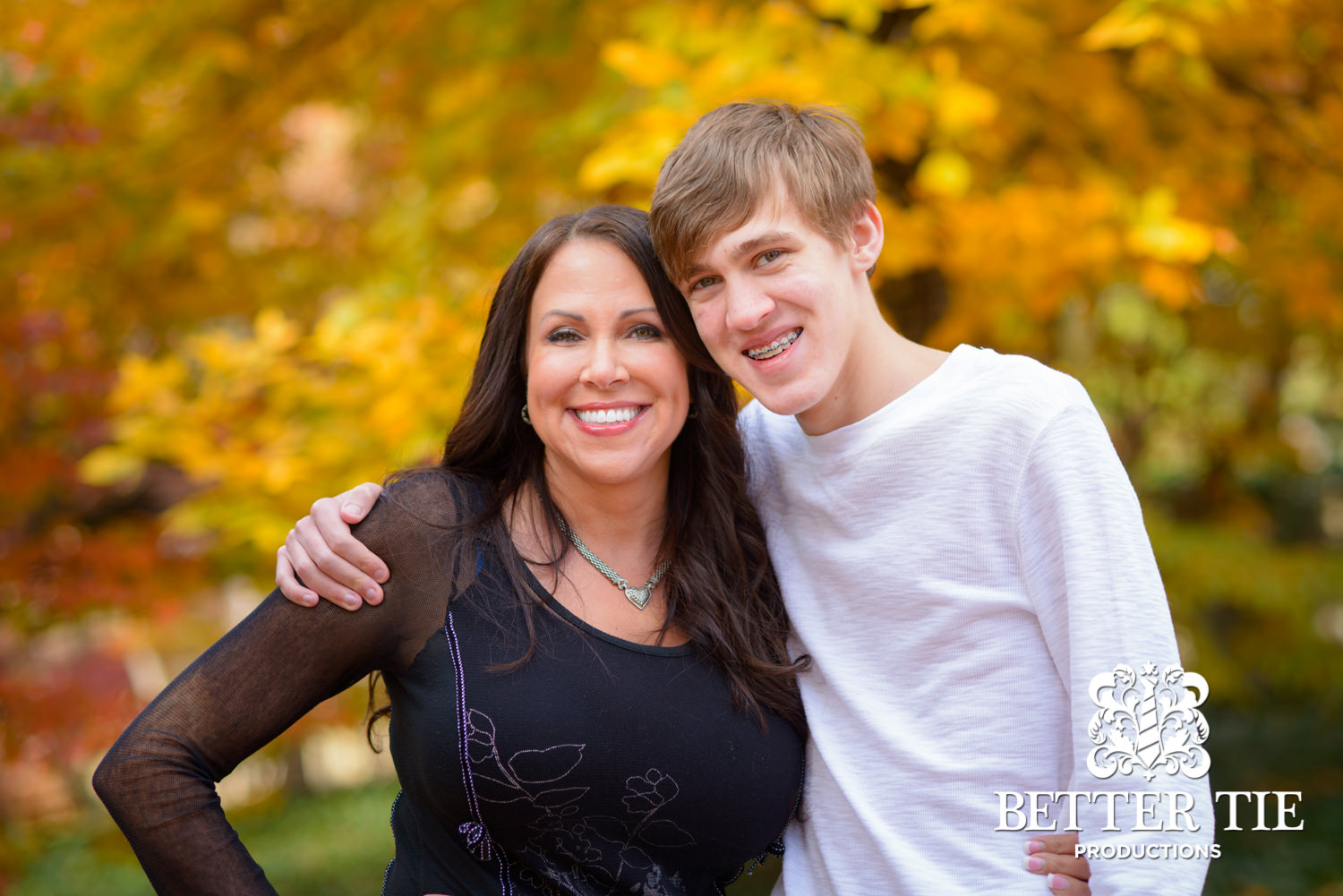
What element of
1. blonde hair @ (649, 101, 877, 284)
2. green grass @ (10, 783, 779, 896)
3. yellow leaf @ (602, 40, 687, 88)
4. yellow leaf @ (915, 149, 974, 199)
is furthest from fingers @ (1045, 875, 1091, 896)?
green grass @ (10, 783, 779, 896)

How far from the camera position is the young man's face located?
6.72 feet

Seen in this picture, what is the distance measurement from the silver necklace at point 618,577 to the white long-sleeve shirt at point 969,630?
0.38 metres

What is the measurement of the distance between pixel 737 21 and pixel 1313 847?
19.9 feet

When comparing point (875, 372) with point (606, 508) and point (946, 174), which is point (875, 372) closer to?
point (606, 508)

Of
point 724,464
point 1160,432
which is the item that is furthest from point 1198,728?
point 1160,432

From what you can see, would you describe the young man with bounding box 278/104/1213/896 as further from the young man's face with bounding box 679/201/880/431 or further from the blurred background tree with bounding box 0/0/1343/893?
the blurred background tree with bounding box 0/0/1343/893

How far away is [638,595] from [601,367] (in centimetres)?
51

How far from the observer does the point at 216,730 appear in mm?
1908

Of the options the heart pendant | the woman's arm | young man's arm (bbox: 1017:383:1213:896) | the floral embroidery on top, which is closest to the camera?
young man's arm (bbox: 1017:383:1213:896)

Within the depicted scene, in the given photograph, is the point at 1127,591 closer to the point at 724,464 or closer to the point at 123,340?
the point at 724,464

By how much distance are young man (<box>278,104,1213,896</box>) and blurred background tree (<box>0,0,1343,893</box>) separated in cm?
62

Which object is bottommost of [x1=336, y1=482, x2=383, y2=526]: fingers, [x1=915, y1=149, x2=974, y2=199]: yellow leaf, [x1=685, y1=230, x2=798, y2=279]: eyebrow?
[x1=336, y1=482, x2=383, y2=526]: fingers

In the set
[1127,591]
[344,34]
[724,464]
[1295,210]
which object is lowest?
[1127,591]

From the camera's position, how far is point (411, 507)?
7.00ft
